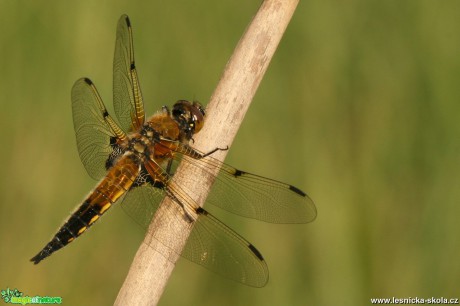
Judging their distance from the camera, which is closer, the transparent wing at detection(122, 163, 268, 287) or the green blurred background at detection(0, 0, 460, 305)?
the transparent wing at detection(122, 163, 268, 287)

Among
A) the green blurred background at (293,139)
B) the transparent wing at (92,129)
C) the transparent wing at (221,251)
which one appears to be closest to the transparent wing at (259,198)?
the transparent wing at (221,251)

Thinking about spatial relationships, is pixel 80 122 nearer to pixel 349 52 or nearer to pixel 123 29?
pixel 123 29

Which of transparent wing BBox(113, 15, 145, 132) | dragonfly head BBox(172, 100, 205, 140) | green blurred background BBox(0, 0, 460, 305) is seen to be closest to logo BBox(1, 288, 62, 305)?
green blurred background BBox(0, 0, 460, 305)

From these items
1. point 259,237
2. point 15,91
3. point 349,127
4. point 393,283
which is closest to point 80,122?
point 15,91

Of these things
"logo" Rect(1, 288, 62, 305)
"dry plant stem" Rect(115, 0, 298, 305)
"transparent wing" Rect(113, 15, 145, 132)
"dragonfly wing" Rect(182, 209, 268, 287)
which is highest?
"transparent wing" Rect(113, 15, 145, 132)

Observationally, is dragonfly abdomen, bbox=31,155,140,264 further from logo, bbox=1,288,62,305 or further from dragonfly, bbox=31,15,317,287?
logo, bbox=1,288,62,305

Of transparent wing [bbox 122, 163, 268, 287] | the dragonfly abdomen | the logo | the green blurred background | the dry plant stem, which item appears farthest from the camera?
the green blurred background

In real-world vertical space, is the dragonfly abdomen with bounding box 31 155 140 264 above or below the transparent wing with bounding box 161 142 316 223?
below

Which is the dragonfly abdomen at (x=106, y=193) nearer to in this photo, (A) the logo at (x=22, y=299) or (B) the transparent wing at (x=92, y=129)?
(B) the transparent wing at (x=92, y=129)
